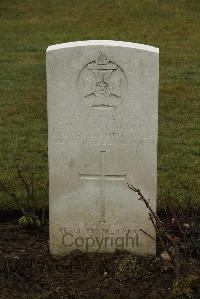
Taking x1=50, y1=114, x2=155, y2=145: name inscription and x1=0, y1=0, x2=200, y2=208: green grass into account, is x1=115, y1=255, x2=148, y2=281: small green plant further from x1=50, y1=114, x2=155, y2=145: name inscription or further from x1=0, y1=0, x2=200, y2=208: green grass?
x1=0, y1=0, x2=200, y2=208: green grass

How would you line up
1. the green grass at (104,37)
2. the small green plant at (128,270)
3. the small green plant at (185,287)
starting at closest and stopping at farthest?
the small green plant at (185,287)
the small green plant at (128,270)
the green grass at (104,37)

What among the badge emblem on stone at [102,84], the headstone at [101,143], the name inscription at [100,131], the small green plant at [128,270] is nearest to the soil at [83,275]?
the small green plant at [128,270]

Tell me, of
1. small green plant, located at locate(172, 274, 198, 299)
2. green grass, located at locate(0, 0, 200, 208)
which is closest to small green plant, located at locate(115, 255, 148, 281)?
small green plant, located at locate(172, 274, 198, 299)

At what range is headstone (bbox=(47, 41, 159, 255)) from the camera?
14.7 feet

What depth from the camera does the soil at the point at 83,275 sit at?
168 inches

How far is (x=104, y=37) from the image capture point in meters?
15.4

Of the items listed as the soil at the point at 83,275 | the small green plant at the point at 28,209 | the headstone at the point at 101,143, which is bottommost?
the soil at the point at 83,275

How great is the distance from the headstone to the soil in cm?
14

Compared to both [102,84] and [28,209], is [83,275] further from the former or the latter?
[102,84]

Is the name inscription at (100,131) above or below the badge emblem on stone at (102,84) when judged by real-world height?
below

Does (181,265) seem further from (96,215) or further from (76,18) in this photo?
(76,18)

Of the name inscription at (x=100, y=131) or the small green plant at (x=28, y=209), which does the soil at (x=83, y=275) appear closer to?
the small green plant at (x=28, y=209)

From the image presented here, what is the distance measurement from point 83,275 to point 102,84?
1.29 m

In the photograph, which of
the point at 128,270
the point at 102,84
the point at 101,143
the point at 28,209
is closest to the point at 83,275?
the point at 128,270
